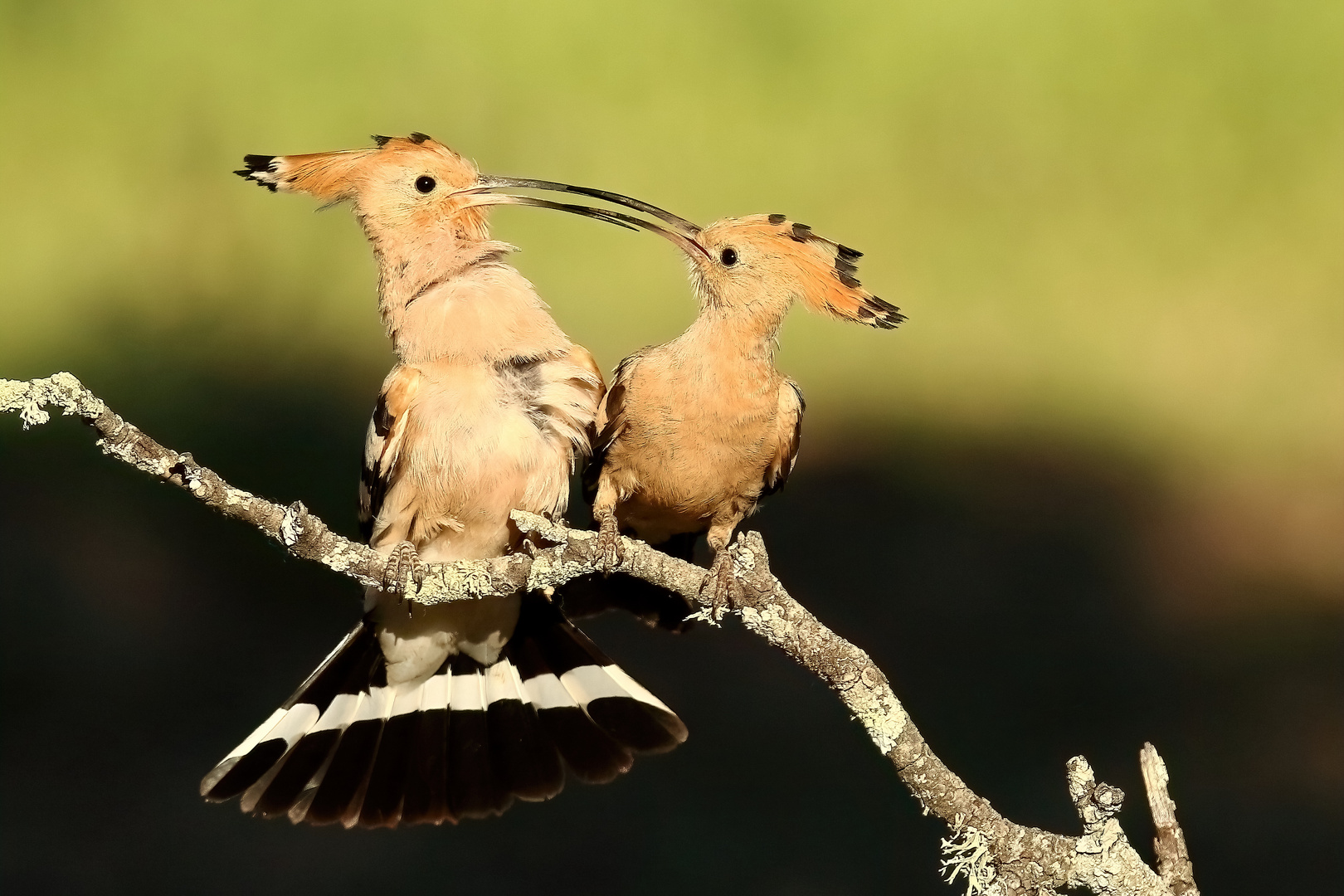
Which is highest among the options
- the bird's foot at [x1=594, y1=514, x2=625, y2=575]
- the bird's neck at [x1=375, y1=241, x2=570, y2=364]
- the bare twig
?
the bird's neck at [x1=375, y1=241, x2=570, y2=364]

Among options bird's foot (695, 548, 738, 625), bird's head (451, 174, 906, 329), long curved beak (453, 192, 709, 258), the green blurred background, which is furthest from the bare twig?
the green blurred background

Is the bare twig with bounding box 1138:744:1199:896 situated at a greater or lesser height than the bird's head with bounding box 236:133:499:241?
lesser

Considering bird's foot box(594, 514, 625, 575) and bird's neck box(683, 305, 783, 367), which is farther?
bird's neck box(683, 305, 783, 367)

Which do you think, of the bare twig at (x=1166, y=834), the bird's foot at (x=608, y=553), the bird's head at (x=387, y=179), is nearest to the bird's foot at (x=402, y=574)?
the bird's foot at (x=608, y=553)

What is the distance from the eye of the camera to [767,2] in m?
5.86

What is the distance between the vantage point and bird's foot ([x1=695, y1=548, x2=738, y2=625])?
87.5 inches

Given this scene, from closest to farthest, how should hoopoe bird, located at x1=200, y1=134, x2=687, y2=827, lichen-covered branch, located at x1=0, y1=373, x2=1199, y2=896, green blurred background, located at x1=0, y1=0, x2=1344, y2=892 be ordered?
lichen-covered branch, located at x1=0, y1=373, x2=1199, y2=896, hoopoe bird, located at x1=200, y1=134, x2=687, y2=827, green blurred background, located at x1=0, y1=0, x2=1344, y2=892

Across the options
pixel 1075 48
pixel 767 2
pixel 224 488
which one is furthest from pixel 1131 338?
pixel 224 488

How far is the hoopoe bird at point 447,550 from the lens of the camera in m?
2.54

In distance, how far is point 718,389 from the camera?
8.90ft

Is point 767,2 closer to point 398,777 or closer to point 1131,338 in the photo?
point 1131,338

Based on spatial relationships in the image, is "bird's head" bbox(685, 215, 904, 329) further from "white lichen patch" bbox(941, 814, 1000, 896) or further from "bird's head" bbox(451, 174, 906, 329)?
"white lichen patch" bbox(941, 814, 1000, 896)

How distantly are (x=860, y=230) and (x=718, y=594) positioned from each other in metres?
3.38

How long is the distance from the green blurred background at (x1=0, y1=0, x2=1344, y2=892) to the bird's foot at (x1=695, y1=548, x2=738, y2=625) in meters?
2.50
